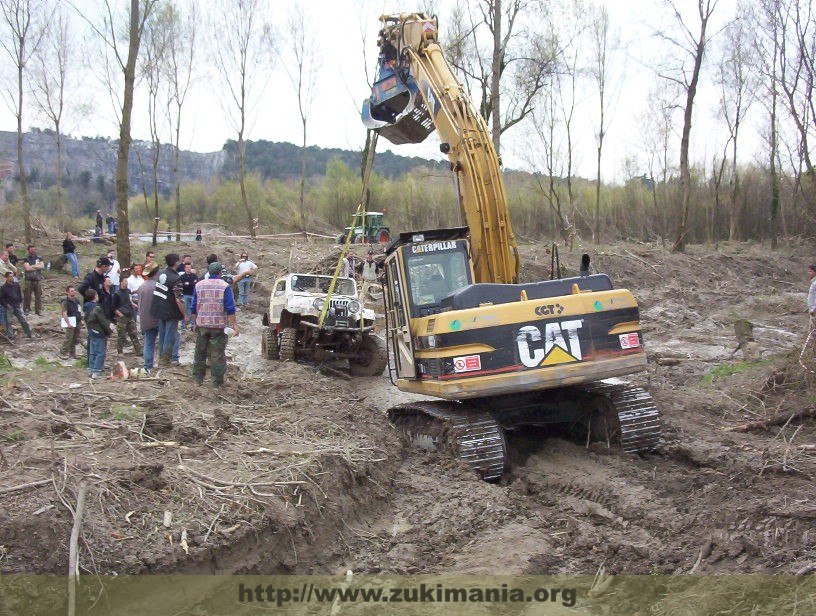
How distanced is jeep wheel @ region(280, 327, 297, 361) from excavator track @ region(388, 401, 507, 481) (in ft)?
17.2

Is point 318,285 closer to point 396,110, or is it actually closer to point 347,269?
point 347,269

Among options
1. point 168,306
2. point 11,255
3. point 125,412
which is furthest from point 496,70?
point 125,412

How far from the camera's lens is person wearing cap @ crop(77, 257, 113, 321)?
1116 centimetres

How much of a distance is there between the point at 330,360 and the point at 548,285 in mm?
7246

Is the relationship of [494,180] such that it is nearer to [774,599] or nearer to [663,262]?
[774,599]

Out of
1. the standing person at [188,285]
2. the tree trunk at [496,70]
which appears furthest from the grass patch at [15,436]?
the tree trunk at [496,70]

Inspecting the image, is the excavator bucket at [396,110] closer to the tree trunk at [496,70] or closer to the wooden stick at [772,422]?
the wooden stick at [772,422]

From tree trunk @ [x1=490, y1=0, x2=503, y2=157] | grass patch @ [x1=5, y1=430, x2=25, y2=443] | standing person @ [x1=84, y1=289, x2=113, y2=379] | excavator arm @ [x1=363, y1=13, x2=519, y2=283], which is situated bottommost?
grass patch @ [x1=5, y1=430, x2=25, y2=443]

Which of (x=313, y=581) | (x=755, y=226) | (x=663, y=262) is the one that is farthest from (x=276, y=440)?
(x=755, y=226)

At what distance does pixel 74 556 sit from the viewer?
13.5ft

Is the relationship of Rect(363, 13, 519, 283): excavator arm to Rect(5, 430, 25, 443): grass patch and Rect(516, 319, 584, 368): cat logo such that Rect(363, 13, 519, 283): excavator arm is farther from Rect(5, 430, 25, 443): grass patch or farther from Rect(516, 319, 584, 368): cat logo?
Rect(5, 430, 25, 443): grass patch

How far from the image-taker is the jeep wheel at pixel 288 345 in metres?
13.2

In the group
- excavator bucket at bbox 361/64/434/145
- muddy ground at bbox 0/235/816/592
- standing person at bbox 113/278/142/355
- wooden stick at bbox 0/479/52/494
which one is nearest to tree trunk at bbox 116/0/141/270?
standing person at bbox 113/278/142/355

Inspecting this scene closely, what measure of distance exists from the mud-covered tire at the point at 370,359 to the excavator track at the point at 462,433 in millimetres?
5102
